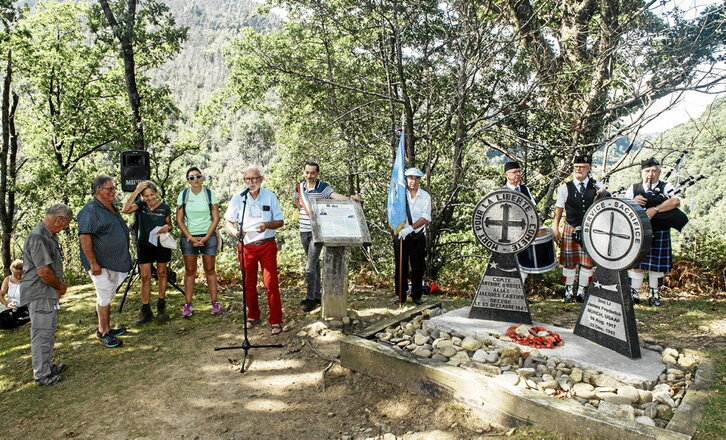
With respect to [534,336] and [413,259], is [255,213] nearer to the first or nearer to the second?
[413,259]

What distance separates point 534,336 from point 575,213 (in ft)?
7.12

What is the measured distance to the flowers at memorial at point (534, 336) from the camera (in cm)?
432

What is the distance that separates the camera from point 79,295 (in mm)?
7676

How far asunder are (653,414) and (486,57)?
567cm

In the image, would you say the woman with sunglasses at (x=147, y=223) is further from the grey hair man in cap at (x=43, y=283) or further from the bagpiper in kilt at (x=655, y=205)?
the bagpiper in kilt at (x=655, y=205)

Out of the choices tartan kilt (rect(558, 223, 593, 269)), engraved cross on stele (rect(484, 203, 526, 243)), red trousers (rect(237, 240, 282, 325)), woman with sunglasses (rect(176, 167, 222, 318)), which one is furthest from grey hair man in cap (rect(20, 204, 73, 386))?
tartan kilt (rect(558, 223, 593, 269))

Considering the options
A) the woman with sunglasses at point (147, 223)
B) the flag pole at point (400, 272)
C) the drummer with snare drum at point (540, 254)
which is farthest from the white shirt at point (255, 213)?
the drummer with snare drum at point (540, 254)

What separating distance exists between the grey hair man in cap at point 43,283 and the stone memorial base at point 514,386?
2825 mm

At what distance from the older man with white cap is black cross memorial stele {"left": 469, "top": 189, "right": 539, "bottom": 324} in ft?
2.65

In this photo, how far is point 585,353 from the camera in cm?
412

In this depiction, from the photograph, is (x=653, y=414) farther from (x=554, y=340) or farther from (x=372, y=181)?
(x=372, y=181)

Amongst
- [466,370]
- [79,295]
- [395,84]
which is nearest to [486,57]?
[395,84]

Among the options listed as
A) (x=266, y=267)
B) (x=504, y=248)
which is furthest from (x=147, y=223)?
(x=504, y=248)

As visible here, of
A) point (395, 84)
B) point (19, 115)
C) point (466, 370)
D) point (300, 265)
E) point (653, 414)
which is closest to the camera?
point (653, 414)
